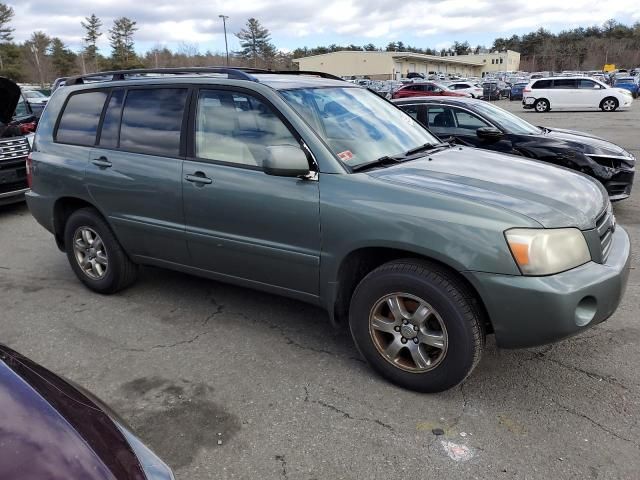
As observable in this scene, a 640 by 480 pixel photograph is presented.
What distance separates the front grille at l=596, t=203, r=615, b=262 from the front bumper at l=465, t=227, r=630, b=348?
18cm

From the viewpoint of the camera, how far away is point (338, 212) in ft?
10.1

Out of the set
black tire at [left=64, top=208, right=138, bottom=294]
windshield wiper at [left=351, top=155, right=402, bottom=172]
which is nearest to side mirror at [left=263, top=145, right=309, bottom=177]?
windshield wiper at [left=351, top=155, right=402, bottom=172]

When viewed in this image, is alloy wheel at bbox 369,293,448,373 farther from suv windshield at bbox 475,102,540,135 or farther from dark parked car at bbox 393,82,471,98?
dark parked car at bbox 393,82,471,98

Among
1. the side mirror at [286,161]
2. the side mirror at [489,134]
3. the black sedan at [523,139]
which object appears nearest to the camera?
the side mirror at [286,161]

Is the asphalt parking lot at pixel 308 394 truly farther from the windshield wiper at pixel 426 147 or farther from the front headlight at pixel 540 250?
the windshield wiper at pixel 426 147

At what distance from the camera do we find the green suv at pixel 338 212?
107 inches

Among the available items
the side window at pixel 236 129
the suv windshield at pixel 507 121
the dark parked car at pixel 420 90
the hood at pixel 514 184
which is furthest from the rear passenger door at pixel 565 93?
the side window at pixel 236 129

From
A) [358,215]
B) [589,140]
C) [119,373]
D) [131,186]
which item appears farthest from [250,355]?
[589,140]

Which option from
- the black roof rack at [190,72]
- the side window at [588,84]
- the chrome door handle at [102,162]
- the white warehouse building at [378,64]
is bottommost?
the chrome door handle at [102,162]

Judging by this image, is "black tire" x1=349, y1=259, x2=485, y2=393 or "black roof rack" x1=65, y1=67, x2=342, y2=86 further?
"black roof rack" x1=65, y1=67, x2=342, y2=86

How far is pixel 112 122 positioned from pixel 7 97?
3.64 meters

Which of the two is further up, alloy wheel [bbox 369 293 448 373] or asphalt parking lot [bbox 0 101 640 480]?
alloy wheel [bbox 369 293 448 373]

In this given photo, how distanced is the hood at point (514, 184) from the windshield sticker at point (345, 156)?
20cm

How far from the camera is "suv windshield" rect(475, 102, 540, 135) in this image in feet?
24.1
